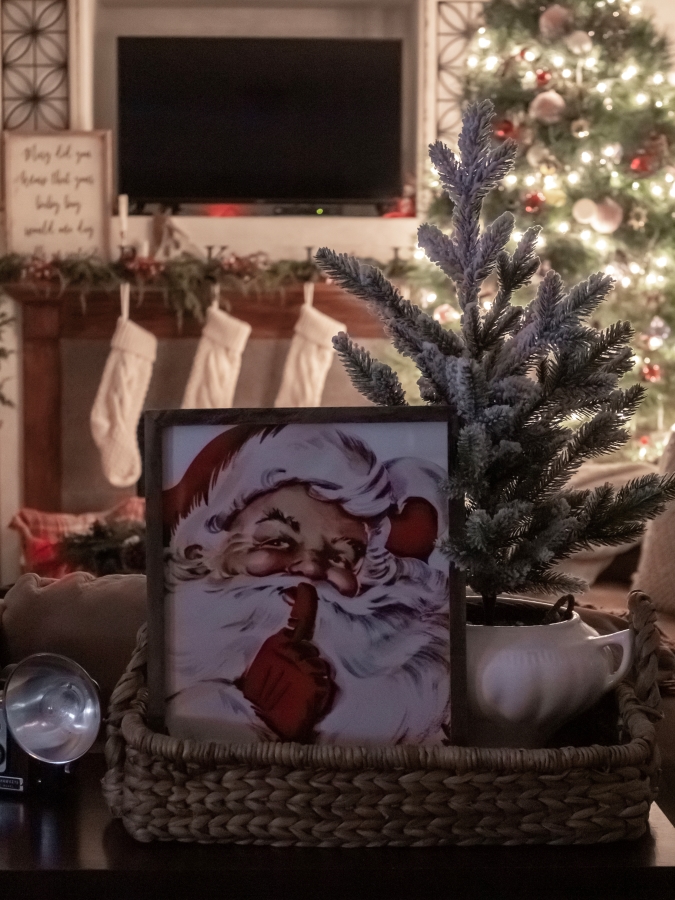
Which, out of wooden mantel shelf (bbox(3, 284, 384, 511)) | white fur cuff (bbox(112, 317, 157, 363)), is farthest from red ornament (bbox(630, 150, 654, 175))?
white fur cuff (bbox(112, 317, 157, 363))

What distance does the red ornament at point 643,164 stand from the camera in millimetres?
3338

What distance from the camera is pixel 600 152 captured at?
3398 millimetres

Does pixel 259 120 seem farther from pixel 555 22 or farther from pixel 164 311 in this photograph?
pixel 555 22

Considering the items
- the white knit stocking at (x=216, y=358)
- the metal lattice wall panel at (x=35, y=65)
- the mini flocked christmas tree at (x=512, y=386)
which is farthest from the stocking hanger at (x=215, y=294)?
the mini flocked christmas tree at (x=512, y=386)

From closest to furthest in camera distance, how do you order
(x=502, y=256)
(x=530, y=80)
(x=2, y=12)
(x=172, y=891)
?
(x=172, y=891) → (x=502, y=256) → (x=530, y=80) → (x=2, y=12)

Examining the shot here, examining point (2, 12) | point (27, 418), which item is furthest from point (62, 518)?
point (2, 12)

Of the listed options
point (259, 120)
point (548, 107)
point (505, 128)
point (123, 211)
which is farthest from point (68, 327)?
point (548, 107)

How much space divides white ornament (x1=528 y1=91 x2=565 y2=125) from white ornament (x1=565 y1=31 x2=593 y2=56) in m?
0.15

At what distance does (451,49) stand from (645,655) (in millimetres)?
3711

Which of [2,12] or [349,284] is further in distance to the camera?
[2,12]

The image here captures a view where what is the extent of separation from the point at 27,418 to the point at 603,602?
8.39ft

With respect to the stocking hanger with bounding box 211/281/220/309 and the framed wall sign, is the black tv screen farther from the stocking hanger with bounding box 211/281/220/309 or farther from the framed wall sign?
the stocking hanger with bounding box 211/281/220/309

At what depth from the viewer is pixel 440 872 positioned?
2.14ft

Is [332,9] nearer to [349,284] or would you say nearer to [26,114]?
[26,114]
